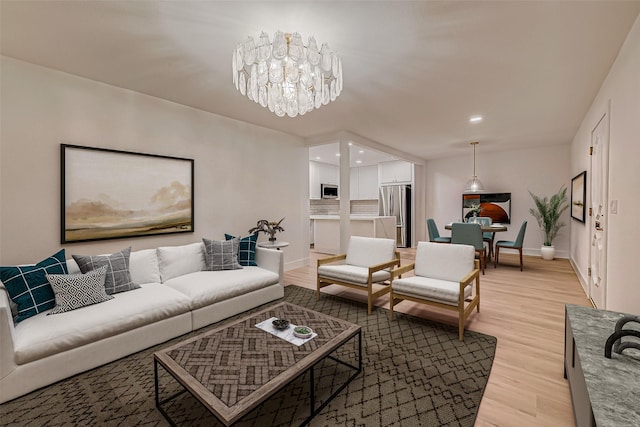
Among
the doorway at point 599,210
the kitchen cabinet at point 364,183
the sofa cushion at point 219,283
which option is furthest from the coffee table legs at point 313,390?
the kitchen cabinet at point 364,183

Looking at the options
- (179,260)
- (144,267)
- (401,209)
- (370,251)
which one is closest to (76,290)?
(144,267)

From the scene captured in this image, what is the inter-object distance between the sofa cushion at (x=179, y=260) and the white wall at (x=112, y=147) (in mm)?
349

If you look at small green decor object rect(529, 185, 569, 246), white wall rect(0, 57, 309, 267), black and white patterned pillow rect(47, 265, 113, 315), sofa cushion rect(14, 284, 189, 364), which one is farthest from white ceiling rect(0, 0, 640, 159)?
small green decor object rect(529, 185, 569, 246)

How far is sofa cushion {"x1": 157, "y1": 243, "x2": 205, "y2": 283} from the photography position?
3.11 metres

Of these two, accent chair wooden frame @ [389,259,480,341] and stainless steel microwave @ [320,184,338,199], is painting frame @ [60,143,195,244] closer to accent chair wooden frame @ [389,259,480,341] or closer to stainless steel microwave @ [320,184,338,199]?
accent chair wooden frame @ [389,259,480,341]

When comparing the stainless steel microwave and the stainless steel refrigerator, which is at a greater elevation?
the stainless steel microwave

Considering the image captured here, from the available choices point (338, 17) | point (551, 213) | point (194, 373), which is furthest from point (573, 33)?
point (551, 213)

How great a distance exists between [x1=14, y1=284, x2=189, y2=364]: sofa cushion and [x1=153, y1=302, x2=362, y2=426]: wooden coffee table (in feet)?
2.56

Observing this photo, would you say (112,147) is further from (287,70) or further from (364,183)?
(364,183)

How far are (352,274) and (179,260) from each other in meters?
2.09

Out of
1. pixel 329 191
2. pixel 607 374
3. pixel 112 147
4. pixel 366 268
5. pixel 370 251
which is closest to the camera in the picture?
pixel 607 374

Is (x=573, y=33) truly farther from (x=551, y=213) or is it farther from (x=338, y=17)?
(x=551, y=213)

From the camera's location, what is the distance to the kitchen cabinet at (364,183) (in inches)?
340

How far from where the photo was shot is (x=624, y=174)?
2164 millimetres
